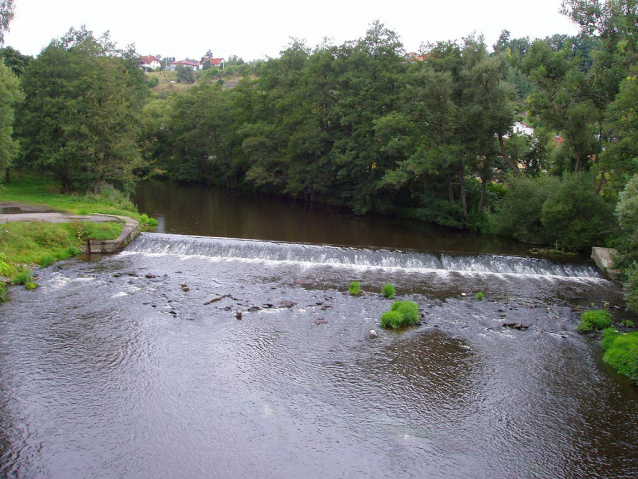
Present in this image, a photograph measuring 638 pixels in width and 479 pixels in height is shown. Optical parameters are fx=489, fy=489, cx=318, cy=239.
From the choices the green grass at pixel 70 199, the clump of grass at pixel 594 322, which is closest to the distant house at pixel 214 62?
the green grass at pixel 70 199

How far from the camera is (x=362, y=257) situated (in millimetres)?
22875

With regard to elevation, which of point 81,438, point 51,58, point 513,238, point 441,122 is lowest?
point 81,438

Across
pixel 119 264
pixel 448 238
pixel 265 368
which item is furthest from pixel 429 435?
pixel 448 238

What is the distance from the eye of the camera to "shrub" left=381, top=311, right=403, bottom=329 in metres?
15.4

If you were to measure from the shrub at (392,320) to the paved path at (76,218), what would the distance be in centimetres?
1390

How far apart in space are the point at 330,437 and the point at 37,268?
1515 centimetres

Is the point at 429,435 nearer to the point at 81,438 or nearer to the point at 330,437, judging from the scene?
the point at 330,437

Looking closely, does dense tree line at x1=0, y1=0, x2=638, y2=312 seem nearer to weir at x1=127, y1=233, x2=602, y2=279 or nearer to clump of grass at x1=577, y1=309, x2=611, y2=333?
clump of grass at x1=577, y1=309, x2=611, y2=333

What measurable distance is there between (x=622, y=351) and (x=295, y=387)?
9096mm

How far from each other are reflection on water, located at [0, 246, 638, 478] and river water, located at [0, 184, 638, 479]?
0.05 m

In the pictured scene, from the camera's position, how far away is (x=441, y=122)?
30109 millimetres

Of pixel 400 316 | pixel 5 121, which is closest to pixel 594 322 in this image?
pixel 400 316

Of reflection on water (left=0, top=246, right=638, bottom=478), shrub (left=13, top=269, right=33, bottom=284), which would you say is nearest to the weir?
reflection on water (left=0, top=246, right=638, bottom=478)

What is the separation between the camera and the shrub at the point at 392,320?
50.4ft
